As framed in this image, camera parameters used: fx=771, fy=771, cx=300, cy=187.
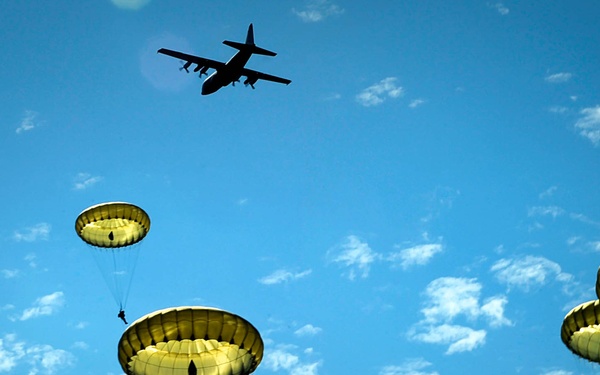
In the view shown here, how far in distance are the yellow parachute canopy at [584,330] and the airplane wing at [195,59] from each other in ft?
138

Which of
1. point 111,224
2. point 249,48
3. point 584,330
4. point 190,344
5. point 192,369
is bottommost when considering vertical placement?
point 192,369

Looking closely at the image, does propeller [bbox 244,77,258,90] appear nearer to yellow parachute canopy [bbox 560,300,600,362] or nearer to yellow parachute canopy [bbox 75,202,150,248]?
yellow parachute canopy [bbox 75,202,150,248]

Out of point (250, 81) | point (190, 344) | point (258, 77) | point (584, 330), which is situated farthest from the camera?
point (258, 77)

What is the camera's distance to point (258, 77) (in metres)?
76.1

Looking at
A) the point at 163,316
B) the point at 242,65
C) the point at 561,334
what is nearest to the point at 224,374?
the point at 163,316

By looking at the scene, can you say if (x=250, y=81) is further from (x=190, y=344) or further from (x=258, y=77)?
(x=190, y=344)

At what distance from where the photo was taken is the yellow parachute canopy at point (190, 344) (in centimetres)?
3422

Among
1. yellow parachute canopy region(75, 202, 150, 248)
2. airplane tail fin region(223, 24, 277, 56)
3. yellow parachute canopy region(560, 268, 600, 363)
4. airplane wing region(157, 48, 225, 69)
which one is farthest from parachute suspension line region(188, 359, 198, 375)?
airplane wing region(157, 48, 225, 69)

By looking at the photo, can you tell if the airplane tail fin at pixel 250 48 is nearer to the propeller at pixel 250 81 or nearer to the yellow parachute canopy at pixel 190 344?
the propeller at pixel 250 81

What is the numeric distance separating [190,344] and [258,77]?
143 ft

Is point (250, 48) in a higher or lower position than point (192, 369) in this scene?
higher

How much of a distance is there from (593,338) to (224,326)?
19.7 metres

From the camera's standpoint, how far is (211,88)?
241 ft

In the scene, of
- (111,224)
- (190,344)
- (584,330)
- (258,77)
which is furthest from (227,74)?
(584,330)
